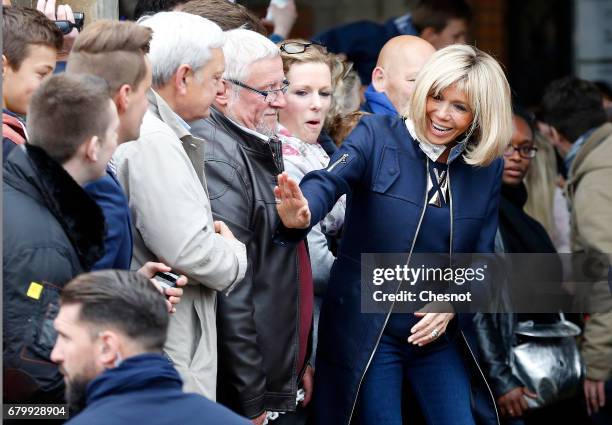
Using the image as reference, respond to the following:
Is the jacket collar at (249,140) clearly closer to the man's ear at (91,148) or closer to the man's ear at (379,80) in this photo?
the man's ear at (91,148)

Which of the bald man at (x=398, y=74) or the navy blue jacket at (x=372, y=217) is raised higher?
the bald man at (x=398, y=74)

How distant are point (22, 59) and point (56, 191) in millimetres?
612

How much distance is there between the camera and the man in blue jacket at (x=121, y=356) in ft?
8.77

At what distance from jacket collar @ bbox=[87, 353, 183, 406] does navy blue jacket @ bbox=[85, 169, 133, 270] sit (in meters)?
0.57

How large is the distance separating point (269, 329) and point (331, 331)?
1.27 feet

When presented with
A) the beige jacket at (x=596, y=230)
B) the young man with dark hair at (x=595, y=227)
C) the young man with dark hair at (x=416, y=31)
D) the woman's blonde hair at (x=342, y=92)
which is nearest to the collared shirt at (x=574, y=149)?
the young man with dark hair at (x=595, y=227)

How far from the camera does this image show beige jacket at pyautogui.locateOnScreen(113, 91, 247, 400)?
11.7ft

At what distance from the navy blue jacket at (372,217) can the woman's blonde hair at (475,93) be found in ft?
0.32

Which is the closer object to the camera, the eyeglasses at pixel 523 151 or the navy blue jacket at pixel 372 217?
the navy blue jacket at pixel 372 217

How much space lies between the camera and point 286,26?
616 cm

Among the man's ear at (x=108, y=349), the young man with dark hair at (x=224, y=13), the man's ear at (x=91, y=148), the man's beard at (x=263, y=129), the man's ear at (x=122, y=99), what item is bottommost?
the man's ear at (x=108, y=349)

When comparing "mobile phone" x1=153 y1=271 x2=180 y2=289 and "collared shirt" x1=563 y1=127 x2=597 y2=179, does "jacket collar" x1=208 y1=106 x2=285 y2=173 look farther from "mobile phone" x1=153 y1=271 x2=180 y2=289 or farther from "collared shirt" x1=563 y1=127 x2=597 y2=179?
"collared shirt" x1=563 y1=127 x2=597 y2=179

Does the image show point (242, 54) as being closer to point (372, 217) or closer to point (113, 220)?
point (372, 217)

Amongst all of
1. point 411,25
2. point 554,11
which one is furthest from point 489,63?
point 554,11
